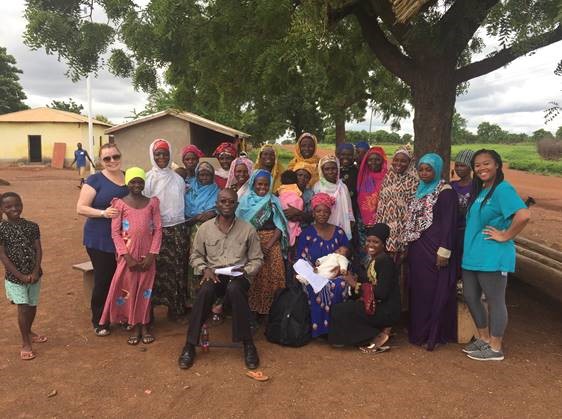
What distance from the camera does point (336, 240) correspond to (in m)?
4.44

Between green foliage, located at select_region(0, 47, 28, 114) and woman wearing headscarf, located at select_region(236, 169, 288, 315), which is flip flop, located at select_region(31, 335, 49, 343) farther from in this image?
green foliage, located at select_region(0, 47, 28, 114)

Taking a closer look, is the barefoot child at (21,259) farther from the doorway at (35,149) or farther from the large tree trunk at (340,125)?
the doorway at (35,149)

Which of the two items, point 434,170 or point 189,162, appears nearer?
point 434,170

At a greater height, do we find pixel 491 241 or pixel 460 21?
pixel 460 21

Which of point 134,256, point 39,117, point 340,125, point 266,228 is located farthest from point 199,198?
point 39,117

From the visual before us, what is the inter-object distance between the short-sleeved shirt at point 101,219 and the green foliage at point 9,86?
4155 cm

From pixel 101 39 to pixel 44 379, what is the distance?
4.53 meters

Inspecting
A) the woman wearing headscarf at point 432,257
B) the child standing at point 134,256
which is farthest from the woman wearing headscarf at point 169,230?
the woman wearing headscarf at point 432,257

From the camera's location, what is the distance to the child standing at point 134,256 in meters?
4.09

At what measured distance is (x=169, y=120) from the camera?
17172 mm

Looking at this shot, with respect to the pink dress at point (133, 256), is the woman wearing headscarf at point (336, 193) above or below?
above

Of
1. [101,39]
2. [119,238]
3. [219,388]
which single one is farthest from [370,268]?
[101,39]

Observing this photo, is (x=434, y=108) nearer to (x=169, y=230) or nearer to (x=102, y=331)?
(x=169, y=230)

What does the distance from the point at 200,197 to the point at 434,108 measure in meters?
2.99
